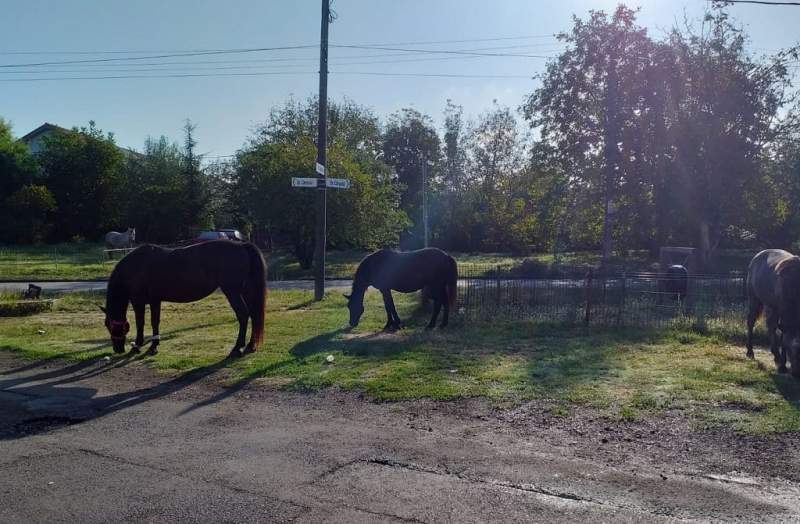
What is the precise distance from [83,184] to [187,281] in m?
43.1

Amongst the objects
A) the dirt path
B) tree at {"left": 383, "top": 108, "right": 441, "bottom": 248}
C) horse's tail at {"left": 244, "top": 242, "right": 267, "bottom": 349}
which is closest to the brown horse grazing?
horse's tail at {"left": 244, "top": 242, "right": 267, "bottom": 349}

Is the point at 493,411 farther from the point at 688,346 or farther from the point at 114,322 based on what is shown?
the point at 114,322

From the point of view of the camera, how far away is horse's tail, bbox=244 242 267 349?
10.8m

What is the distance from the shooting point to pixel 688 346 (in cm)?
1039

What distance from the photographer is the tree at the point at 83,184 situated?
4862cm

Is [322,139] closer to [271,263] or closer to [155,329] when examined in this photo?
[155,329]

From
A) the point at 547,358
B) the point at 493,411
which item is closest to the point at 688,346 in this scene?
the point at 547,358

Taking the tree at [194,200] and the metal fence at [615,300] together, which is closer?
the metal fence at [615,300]

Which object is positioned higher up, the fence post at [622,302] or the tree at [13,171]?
the tree at [13,171]

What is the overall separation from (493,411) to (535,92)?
84.9 ft

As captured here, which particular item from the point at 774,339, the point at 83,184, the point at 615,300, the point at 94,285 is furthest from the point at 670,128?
the point at 83,184

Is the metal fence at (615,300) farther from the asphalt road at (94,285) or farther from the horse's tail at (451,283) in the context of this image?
the asphalt road at (94,285)

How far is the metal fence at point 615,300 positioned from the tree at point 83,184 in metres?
41.7

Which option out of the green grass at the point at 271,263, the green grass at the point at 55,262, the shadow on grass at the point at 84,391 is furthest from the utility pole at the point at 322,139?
the green grass at the point at 55,262
